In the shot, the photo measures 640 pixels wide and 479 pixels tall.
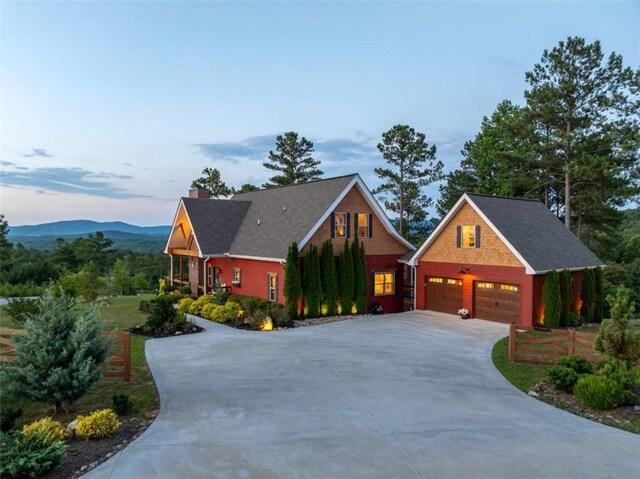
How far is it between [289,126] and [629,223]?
157ft

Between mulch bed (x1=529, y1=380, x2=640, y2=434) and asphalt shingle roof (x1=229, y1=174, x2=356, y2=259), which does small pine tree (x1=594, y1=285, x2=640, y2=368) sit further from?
asphalt shingle roof (x1=229, y1=174, x2=356, y2=259)

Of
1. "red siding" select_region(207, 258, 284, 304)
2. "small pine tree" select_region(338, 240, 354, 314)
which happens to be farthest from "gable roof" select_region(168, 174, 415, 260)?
"small pine tree" select_region(338, 240, 354, 314)

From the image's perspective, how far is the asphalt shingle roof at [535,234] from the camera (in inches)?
817

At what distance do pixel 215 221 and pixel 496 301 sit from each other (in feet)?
57.1

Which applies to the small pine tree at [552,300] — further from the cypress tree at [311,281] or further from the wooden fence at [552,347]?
the cypress tree at [311,281]

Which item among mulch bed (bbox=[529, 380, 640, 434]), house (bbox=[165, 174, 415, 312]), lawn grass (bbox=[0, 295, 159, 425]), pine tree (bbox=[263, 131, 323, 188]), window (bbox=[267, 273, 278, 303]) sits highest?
pine tree (bbox=[263, 131, 323, 188])

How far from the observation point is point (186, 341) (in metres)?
15.6

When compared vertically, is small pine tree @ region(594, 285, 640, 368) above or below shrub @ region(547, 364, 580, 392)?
above

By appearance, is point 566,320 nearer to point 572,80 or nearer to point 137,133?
point 572,80

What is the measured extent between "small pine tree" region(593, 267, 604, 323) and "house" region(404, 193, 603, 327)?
0.60 metres

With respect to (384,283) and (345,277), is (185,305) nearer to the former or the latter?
(345,277)

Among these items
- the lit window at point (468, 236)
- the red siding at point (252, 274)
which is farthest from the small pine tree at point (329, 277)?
the lit window at point (468, 236)

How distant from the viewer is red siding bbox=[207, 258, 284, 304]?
888 inches

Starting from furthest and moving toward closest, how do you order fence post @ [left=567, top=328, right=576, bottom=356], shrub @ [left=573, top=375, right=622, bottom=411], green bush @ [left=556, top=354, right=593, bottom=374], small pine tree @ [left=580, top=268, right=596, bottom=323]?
small pine tree @ [left=580, top=268, right=596, bottom=323] < fence post @ [left=567, top=328, right=576, bottom=356] < green bush @ [left=556, top=354, right=593, bottom=374] < shrub @ [left=573, top=375, right=622, bottom=411]
